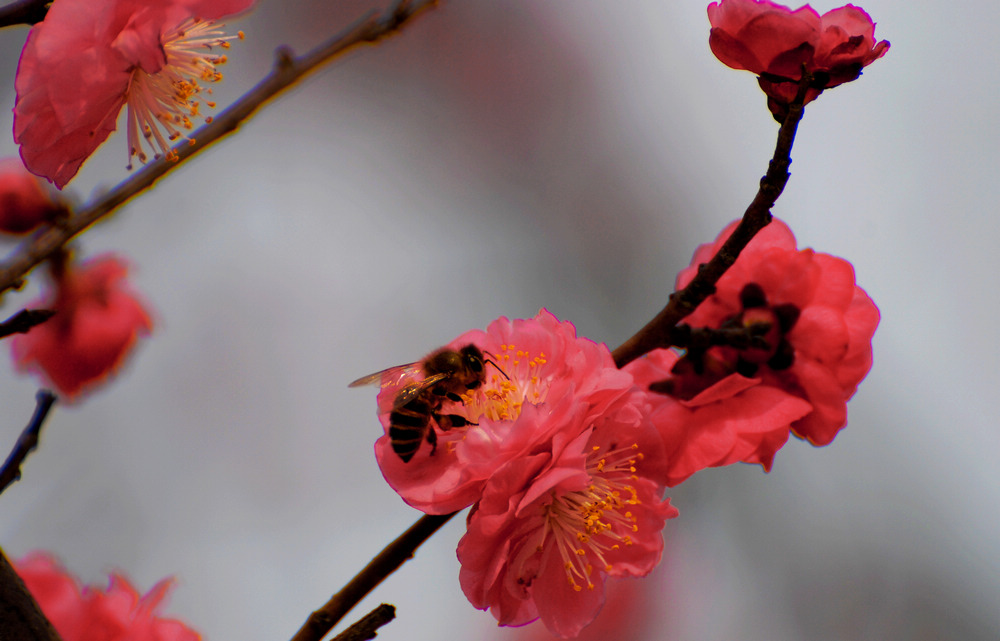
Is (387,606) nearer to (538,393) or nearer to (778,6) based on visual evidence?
(538,393)

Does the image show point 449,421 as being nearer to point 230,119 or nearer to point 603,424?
point 603,424

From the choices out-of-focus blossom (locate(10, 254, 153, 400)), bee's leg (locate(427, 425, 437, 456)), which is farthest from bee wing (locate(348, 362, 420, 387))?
out-of-focus blossom (locate(10, 254, 153, 400))

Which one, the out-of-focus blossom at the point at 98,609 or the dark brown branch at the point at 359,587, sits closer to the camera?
the dark brown branch at the point at 359,587

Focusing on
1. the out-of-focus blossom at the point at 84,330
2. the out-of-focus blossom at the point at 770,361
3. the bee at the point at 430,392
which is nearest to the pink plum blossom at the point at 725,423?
the out-of-focus blossom at the point at 770,361

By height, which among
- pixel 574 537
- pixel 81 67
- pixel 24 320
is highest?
pixel 81 67

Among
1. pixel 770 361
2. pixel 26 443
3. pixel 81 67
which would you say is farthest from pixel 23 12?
pixel 770 361

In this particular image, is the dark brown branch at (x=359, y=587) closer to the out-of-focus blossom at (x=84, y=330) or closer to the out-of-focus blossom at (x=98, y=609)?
the out-of-focus blossom at (x=98, y=609)
